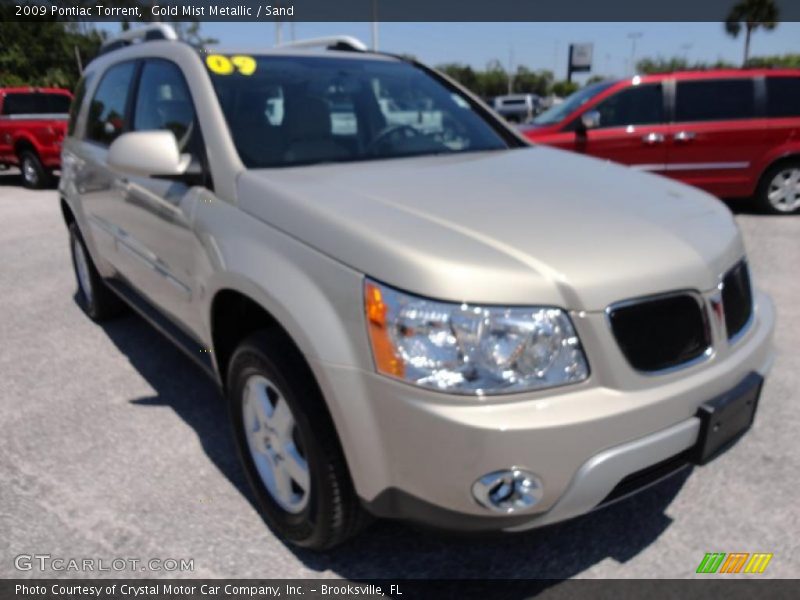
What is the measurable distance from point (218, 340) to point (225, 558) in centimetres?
79

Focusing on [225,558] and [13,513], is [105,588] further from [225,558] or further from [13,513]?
[13,513]

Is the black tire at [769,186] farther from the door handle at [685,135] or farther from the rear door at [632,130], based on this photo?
the rear door at [632,130]

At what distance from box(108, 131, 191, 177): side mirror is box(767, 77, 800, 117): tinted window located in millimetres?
7294

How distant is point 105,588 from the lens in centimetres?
211

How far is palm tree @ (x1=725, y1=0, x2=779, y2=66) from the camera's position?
157ft

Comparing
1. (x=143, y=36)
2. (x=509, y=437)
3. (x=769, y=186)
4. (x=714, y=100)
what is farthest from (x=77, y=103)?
(x=769, y=186)

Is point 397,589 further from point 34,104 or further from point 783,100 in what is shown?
point 34,104

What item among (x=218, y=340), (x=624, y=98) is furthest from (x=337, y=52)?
(x=624, y=98)

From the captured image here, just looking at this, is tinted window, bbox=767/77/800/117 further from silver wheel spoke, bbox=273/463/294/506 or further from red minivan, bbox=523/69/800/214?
silver wheel spoke, bbox=273/463/294/506

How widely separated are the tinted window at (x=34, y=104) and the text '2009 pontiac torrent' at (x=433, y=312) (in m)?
11.1

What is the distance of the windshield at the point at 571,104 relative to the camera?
7582 millimetres

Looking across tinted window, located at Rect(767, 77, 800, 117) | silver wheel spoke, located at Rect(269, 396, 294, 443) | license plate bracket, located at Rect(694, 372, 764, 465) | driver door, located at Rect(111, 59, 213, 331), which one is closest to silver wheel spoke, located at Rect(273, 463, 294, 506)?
silver wheel spoke, located at Rect(269, 396, 294, 443)

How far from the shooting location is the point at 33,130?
10.9 metres

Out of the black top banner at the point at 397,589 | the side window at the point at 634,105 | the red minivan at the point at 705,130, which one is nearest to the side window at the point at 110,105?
the black top banner at the point at 397,589
